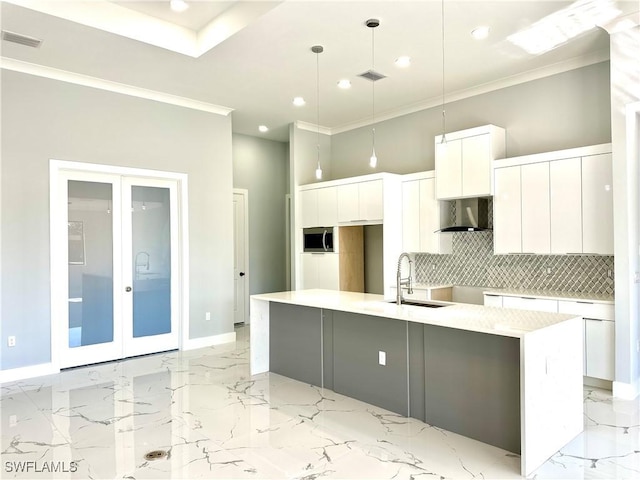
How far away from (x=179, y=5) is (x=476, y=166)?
3463 millimetres

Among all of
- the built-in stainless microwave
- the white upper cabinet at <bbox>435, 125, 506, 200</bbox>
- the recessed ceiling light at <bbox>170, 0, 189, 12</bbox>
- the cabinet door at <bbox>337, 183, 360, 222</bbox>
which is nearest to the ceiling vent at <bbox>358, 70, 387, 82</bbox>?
the white upper cabinet at <bbox>435, 125, 506, 200</bbox>

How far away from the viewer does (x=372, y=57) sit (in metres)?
4.55

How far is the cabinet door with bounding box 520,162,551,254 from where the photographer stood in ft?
15.1

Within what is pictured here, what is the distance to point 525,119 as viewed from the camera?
16.8ft

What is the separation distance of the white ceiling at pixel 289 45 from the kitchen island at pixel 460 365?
7.92 ft

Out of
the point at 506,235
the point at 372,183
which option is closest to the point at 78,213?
the point at 372,183

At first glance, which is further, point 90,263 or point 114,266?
point 114,266

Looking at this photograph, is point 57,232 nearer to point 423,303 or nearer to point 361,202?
point 361,202

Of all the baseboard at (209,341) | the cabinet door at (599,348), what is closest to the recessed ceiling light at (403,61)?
A: the cabinet door at (599,348)

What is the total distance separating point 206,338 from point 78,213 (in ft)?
7.46

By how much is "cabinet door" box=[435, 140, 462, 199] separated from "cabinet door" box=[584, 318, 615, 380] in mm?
1972

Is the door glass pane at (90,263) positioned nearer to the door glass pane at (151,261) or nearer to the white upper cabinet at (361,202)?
the door glass pane at (151,261)

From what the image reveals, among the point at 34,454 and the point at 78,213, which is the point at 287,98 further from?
the point at 34,454

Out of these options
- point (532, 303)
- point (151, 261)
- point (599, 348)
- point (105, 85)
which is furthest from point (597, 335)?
point (105, 85)
